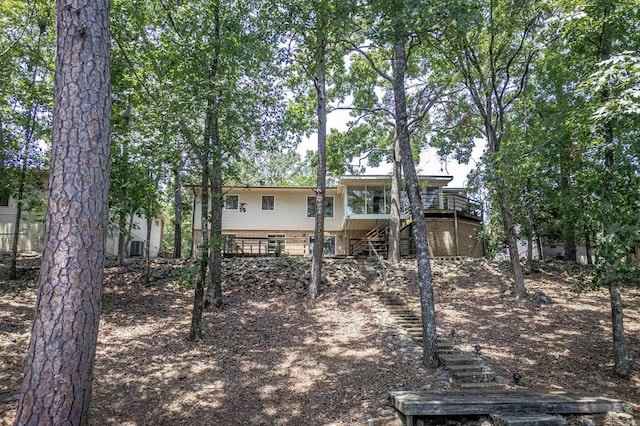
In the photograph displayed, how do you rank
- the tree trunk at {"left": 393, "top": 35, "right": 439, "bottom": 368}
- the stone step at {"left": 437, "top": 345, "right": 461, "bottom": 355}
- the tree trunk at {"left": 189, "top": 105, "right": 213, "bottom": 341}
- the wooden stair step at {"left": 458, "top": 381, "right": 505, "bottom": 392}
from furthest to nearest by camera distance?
the tree trunk at {"left": 189, "top": 105, "right": 213, "bottom": 341}
the stone step at {"left": 437, "top": 345, "right": 461, "bottom": 355}
the tree trunk at {"left": 393, "top": 35, "right": 439, "bottom": 368}
the wooden stair step at {"left": 458, "top": 381, "right": 505, "bottom": 392}

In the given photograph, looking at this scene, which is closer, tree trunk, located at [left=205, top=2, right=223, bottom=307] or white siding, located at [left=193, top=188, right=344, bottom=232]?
tree trunk, located at [left=205, top=2, right=223, bottom=307]

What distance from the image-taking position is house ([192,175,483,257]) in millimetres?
19125

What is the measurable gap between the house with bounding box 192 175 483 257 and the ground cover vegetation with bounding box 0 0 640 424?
4074 millimetres

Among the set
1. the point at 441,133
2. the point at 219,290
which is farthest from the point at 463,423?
the point at 441,133

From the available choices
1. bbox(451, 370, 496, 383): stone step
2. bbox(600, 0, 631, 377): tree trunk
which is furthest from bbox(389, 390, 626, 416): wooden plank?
bbox(600, 0, 631, 377): tree trunk

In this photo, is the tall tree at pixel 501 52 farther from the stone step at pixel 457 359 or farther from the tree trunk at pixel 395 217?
the tree trunk at pixel 395 217

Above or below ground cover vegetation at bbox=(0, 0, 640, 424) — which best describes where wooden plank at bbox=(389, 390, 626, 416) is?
below

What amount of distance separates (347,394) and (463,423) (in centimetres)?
177

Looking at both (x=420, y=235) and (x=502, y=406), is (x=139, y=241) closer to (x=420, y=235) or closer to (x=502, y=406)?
(x=420, y=235)

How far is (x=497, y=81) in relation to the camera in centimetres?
1334

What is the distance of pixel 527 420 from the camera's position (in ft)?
13.9

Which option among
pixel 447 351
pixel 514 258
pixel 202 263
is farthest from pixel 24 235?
pixel 514 258

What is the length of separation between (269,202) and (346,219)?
16.5 feet

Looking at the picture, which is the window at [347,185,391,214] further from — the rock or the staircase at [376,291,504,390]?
the rock
